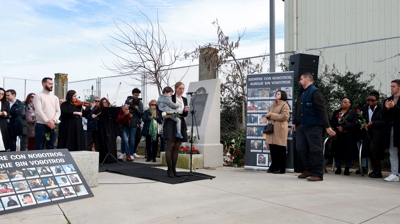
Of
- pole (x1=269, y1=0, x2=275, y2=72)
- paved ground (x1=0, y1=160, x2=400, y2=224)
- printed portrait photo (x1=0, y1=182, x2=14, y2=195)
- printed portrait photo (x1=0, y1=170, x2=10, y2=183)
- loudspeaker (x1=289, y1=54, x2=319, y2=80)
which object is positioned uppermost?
pole (x1=269, y1=0, x2=275, y2=72)

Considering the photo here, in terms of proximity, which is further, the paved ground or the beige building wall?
the beige building wall

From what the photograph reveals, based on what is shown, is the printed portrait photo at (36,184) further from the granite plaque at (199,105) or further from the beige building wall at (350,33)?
the beige building wall at (350,33)

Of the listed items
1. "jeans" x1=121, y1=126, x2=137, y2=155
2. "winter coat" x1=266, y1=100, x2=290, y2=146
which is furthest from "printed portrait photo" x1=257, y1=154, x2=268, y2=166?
"jeans" x1=121, y1=126, x2=137, y2=155

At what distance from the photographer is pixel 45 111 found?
23.4 feet

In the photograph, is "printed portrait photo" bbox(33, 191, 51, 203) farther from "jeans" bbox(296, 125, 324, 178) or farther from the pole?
the pole

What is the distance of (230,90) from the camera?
38.6ft

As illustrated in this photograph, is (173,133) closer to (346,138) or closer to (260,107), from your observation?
(260,107)

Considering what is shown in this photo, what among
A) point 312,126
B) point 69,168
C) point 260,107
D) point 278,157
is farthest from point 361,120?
point 69,168

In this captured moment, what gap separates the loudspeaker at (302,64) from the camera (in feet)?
26.8

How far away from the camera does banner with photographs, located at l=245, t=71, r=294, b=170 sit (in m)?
8.40

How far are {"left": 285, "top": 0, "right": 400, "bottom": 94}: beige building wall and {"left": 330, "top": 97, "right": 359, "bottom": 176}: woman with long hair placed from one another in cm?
253

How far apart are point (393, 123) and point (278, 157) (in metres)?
2.32

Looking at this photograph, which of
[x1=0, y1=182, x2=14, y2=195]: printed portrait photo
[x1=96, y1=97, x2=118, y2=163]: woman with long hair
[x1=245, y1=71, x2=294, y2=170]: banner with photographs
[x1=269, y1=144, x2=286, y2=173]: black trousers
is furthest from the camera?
[x1=96, y1=97, x2=118, y2=163]: woman with long hair

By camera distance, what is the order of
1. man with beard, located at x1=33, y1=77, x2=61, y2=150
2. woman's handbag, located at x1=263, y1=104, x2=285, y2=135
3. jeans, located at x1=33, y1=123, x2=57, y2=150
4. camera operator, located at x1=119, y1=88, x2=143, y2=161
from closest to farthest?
1. man with beard, located at x1=33, y1=77, x2=61, y2=150
2. jeans, located at x1=33, y1=123, x2=57, y2=150
3. woman's handbag, located at x1=263, y1=104, x2=285, y2=135
4. camera operator, located at x1=119, y1=88, x2=143, y2=161
